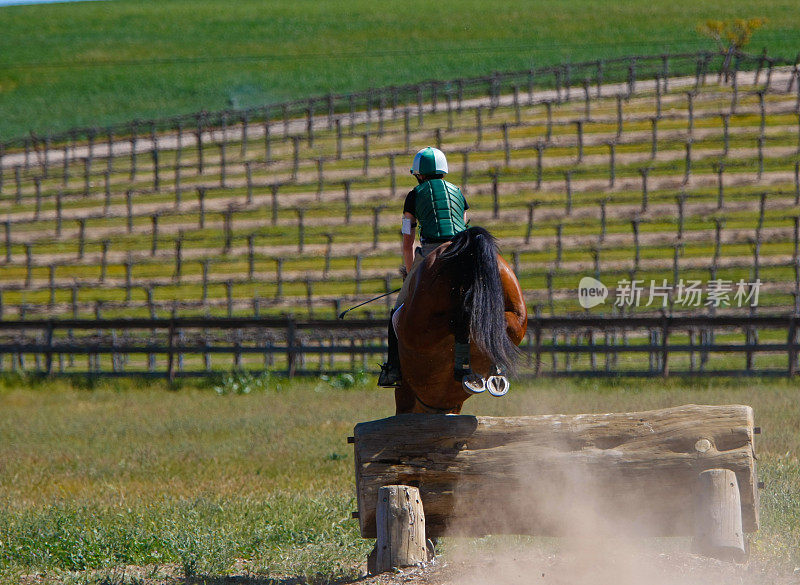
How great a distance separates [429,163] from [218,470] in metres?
6.24

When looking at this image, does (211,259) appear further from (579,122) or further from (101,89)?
(101,89)

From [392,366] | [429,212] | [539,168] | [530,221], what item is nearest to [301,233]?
[530,221]

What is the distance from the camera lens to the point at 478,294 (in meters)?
7.46

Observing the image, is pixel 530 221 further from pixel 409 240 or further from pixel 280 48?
pixel 280 48

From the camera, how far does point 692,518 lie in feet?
24.4

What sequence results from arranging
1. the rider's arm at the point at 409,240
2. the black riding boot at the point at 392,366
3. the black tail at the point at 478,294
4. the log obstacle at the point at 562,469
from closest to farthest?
1. the black tail at the point at 478,294
2. the log obstacle at the point at 562,469
3. the rider's arm at the point at 409,240
4. the black riding boot at the point at 392,366

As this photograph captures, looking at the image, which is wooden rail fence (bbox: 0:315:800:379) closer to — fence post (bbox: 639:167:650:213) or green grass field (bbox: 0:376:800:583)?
green grass field (bbox: 0:376:800:583)

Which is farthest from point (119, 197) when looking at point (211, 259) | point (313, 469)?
point (313, 469)

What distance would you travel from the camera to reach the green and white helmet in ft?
28.6

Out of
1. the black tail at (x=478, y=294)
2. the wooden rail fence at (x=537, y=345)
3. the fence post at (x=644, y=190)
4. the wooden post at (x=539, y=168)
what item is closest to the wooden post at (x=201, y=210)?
the wooden rail fence at (x=537, y=345)

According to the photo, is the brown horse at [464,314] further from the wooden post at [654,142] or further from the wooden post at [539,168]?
the wooden post at [654,142]

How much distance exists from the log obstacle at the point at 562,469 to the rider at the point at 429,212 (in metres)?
1.35

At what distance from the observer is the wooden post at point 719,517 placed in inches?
281

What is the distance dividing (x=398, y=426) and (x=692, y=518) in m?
2.28
